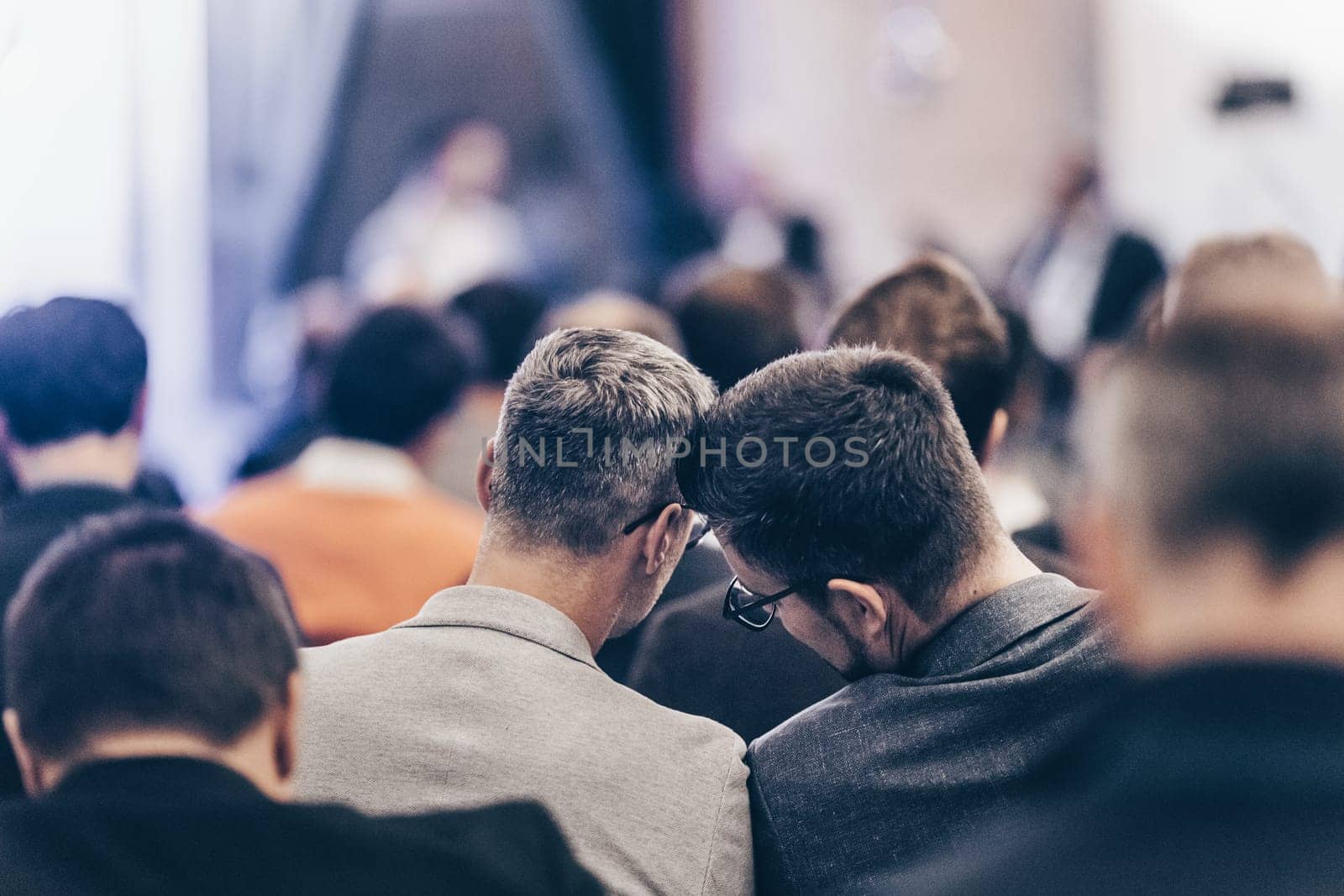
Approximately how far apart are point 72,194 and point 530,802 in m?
2.84

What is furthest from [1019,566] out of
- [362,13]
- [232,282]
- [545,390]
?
[362,13]

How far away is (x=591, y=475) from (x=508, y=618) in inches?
7.0

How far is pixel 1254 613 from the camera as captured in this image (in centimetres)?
82

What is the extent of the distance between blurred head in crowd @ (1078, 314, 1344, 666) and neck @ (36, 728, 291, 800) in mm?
655

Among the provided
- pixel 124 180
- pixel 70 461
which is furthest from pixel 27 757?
pixel 124 180

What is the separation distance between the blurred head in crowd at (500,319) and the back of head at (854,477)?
2.48 m

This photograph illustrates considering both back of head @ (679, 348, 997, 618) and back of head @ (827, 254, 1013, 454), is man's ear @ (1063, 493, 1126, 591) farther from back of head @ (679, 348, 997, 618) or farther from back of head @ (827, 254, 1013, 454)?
back of head @ (827, 254, 1013, 454)

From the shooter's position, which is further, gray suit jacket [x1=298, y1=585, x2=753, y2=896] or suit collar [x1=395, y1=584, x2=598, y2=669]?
suit collar [x1=395, y1=584, x2=598, y2=669]

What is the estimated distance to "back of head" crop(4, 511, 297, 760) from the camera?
1.04 m

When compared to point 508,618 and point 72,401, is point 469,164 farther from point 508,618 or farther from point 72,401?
point 508,618

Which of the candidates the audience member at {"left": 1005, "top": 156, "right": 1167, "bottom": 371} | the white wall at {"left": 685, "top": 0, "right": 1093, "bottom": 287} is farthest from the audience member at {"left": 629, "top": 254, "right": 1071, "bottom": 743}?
the white wall at {"left": 685, "top": 0, "right": 1093, "bottom": 287}

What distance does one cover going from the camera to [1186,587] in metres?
0.84

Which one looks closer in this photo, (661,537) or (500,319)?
(661,537)

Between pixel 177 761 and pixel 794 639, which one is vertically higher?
pixel 177 761
